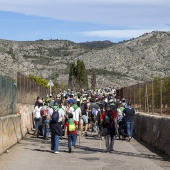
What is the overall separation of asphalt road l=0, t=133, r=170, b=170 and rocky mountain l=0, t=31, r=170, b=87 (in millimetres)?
98153

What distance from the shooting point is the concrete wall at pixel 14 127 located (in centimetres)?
1692

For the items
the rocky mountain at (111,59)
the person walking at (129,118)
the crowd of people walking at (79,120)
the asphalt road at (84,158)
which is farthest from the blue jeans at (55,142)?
the rocky mountain at (111,59)

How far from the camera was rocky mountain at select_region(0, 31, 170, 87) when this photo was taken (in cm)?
12775

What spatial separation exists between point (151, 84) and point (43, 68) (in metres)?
115

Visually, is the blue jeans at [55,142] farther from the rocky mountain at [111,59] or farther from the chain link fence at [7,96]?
the rocky mountain at [111,59]

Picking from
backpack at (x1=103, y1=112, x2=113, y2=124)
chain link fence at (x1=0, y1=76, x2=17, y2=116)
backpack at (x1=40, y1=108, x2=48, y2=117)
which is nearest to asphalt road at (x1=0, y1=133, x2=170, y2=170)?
backpack at (x1=103, y1=112, x2=113, y2=124)

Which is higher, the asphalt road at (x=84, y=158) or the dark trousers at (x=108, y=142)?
the dark trousers at (x=108, y=142)

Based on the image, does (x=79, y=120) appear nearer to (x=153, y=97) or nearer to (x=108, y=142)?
(x=153, y=97)

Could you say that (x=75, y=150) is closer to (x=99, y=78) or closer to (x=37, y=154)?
(x=37, y=154)

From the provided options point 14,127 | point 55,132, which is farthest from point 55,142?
point 14,127

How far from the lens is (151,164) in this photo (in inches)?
563

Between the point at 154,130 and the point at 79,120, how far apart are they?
4703mm

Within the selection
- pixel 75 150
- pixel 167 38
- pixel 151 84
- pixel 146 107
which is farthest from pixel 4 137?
pixel 167 38

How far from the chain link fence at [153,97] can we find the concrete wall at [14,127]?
234 inches
